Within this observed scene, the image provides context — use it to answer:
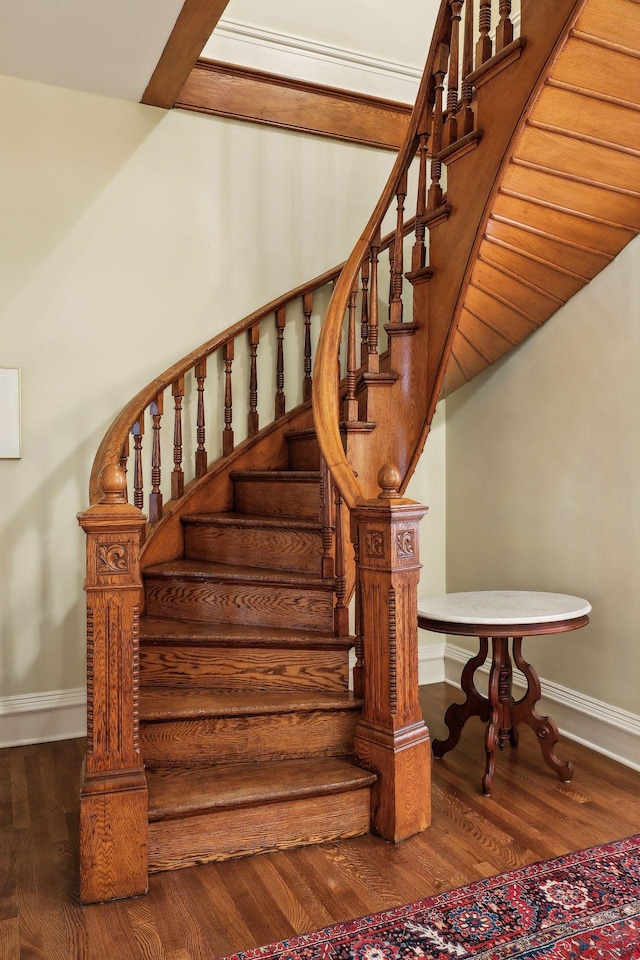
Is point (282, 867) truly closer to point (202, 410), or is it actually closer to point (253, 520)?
point (253, 520)

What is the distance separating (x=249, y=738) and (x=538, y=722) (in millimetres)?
1186

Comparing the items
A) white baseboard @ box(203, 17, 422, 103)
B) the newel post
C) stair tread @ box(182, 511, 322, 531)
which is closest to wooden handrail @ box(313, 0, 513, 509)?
stair tread @ box(182, 511, 322, 531)

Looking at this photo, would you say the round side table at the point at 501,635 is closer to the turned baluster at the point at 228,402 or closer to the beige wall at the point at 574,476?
the beige wall at the point at 574,476

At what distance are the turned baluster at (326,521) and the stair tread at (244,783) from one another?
734 mm

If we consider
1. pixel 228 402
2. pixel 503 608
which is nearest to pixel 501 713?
pixel 503 608

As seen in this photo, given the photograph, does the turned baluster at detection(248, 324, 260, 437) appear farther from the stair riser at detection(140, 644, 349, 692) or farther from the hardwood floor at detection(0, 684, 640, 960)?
the hardwood floor at detection(0, 684, 640, 960)

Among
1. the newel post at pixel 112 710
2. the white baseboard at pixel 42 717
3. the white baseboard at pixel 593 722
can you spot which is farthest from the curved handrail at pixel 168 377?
the white baseboard at pixel 593 722

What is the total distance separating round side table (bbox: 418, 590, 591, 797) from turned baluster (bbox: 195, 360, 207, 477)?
4.52 ft

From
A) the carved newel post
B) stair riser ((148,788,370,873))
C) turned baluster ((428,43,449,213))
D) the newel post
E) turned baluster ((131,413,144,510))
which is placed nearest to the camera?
the newel post

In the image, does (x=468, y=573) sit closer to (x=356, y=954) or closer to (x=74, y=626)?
(x=74, y=626)

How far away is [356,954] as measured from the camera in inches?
72.5

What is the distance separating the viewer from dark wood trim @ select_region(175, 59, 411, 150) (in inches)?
153

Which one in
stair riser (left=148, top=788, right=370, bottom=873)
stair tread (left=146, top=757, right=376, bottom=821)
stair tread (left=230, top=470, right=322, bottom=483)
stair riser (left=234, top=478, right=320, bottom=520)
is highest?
stair tread (left=230, top=470, right=322, bottom=483)

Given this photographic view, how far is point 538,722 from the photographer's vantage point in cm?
293
